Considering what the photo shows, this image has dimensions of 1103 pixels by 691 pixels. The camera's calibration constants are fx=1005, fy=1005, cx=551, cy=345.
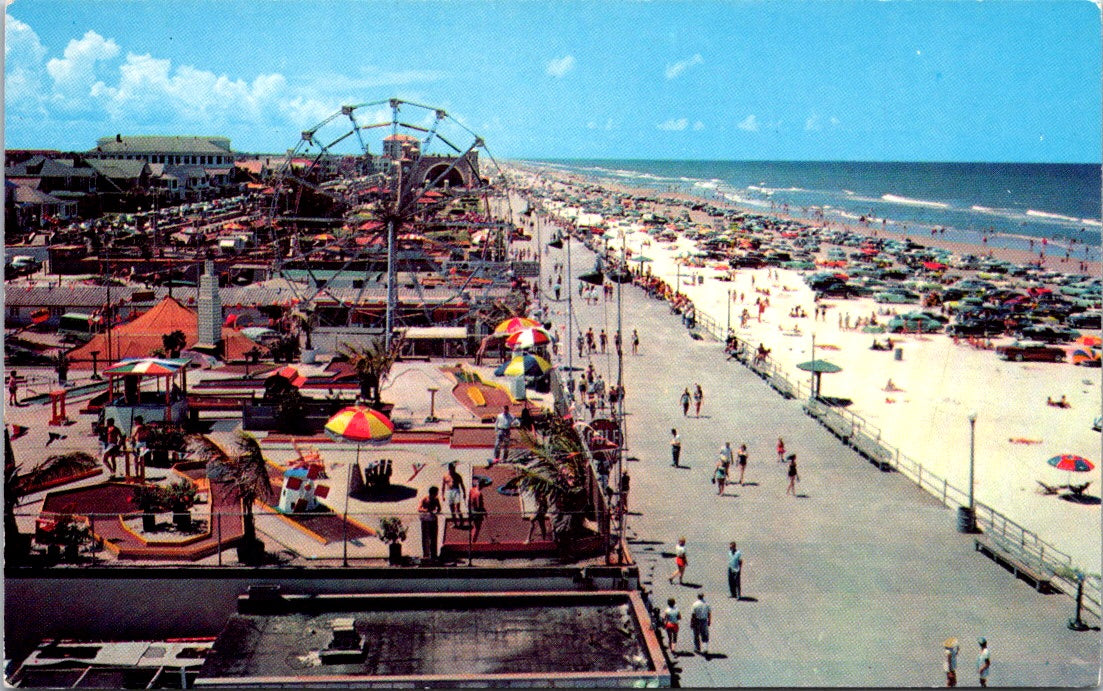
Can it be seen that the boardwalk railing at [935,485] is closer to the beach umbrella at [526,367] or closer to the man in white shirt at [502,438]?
the beach umbrella at [526,367]

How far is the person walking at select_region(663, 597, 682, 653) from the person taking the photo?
15164 millimetres

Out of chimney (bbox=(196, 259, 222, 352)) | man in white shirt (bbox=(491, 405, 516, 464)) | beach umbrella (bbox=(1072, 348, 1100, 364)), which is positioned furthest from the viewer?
beach umbrella (bbox=(1072, 348, 1100, 364))

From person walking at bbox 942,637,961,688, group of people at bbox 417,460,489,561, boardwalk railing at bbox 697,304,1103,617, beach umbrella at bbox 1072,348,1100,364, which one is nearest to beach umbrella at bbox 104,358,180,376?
group of people at bbox 417,460,489,561

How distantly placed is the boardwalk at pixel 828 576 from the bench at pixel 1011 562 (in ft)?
0.62

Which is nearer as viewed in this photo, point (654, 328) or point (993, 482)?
point (993, 482)

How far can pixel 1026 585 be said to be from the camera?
17641mm

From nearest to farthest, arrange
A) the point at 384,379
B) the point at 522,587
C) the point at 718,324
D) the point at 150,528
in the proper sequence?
the point at 522,587 < the point at 150,528 < the point at 384,379 < the point at 718,324

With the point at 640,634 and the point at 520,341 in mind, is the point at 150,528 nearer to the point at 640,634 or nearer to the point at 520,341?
the point at 640,634

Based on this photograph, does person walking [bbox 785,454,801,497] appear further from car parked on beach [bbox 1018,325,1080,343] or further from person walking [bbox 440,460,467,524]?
car parked on beach [bbox 1018,325,1080,343]

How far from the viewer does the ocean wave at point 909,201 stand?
16036 cm

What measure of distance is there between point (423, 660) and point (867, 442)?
17.7 m

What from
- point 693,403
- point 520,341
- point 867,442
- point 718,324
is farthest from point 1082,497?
point 718,324

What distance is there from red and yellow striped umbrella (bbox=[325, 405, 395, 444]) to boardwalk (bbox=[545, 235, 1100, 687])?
5.33 m

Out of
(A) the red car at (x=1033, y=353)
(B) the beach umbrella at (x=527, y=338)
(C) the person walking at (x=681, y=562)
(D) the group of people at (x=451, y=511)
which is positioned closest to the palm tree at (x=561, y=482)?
(D) the group of people at (x=451, y=511)
